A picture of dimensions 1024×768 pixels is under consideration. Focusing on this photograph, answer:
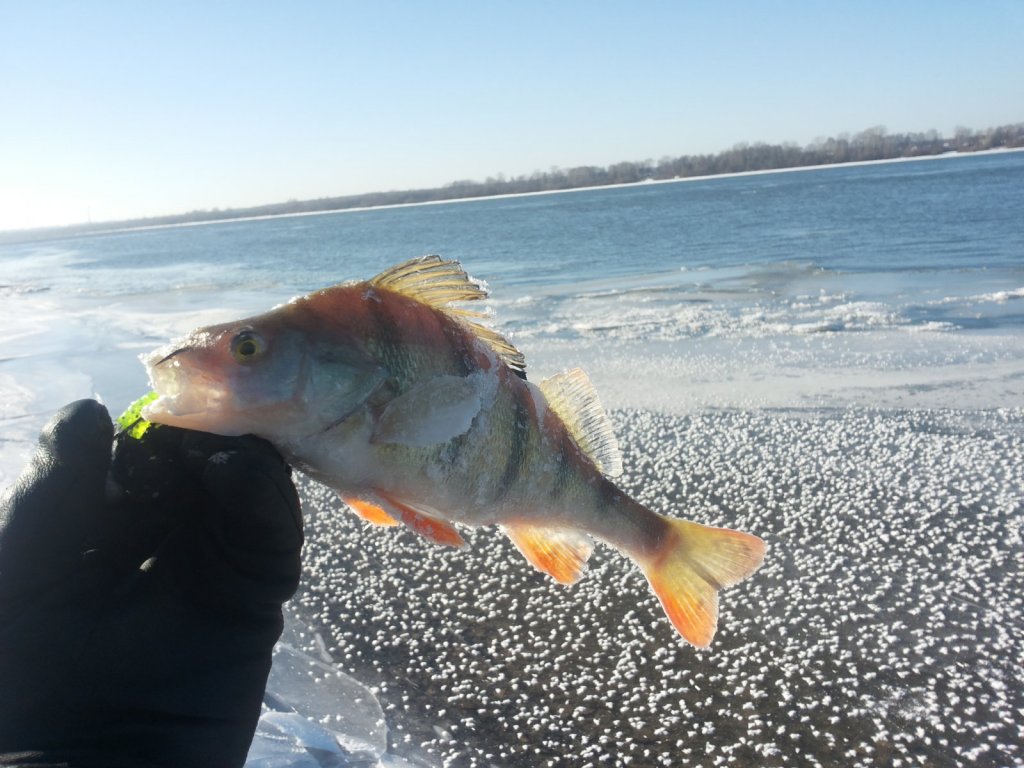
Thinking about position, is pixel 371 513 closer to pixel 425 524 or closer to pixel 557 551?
pixel 425 524

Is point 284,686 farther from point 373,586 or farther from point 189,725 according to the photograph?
point 189,725

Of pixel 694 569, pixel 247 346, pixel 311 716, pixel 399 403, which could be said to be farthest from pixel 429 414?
pixel 311 716

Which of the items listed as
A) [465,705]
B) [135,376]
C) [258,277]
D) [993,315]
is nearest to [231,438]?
[465,705]

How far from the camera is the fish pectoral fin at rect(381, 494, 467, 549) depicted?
5.53 feet

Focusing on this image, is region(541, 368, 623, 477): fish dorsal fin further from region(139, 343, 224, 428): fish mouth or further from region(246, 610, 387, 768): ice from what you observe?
region(246, 610, 387, 768): ice

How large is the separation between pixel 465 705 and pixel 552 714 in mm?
376

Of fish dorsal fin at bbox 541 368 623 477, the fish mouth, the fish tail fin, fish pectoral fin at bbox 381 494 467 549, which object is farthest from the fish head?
the fish tail fin

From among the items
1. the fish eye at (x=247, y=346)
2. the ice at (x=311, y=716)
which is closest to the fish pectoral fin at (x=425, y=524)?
the fish eye at (x=247, y=346)

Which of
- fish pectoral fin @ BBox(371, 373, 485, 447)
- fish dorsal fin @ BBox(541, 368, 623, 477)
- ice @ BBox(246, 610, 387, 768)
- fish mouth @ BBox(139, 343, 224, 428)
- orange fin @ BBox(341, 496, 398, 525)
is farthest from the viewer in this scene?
ice @ BBox(246, 610, 387, 768)

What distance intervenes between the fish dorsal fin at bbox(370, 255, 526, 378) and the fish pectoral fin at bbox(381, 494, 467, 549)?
42 cm

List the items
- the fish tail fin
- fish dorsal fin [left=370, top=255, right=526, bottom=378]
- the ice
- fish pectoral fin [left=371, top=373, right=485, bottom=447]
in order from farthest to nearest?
the ice, the fish tail fin, fish dorsal fin [left=370, top=255, right=526, bottom=378], fish pectoral fin [left=371, top=373, right=485, bottom=447]

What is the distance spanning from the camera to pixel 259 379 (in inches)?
60.5

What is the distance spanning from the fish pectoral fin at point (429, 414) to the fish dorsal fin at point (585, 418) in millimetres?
433

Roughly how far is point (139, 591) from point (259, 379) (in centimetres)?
68
